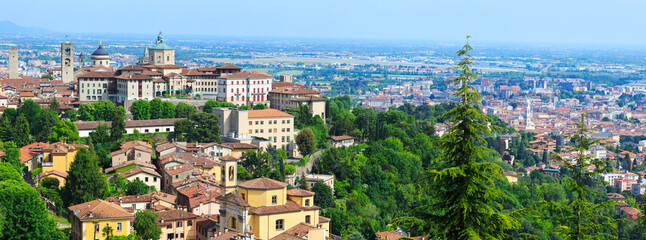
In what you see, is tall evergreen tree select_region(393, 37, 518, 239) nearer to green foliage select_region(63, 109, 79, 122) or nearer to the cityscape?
the cityscape

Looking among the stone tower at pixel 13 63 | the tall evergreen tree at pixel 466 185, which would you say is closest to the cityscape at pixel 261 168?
the tall evergreen tree at pixel 466 185

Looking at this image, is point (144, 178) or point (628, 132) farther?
point (628, 132)

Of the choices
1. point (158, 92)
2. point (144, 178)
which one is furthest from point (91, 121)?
point (144, 178)

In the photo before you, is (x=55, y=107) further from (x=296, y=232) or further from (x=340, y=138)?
(x=296, y=232)

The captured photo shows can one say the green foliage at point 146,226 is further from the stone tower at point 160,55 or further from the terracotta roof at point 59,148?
the stone tower at point 160,55

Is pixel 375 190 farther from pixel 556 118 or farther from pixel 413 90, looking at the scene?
pixel 413 90

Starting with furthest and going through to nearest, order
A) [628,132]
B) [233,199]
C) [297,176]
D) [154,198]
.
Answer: [628,132] < [297,176] < [154,198] < [233,199]
